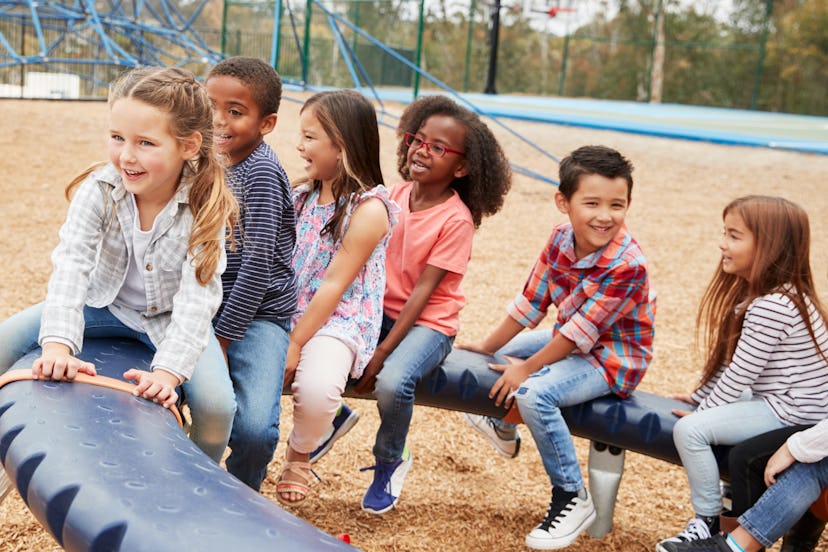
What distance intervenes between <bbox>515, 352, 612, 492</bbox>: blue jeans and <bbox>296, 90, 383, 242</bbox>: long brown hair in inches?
30.6

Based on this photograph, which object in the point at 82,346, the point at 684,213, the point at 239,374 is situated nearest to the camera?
the point at 82,346

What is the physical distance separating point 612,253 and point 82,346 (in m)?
1.60

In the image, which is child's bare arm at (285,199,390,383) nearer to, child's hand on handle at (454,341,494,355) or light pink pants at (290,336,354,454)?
light pink pants at (290,336,354,454)

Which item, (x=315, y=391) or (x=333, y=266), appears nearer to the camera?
(x=315, y=391)

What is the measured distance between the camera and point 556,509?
2.86 m

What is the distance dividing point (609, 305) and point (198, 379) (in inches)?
50.8

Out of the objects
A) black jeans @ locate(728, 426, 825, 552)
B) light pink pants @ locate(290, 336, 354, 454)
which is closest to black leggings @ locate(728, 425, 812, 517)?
black jeans @ locate(728, 426, 825, 552)

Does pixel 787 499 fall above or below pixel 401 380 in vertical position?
below

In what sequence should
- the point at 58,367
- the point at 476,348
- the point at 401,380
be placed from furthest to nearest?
1. the point at 476,348
2. the point at 401,380
3. the point at 58,367

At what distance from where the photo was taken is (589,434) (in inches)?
118

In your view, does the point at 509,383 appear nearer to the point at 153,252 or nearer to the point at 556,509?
the point at 556,509

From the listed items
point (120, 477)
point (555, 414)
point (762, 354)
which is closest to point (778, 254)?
point (762, 354)

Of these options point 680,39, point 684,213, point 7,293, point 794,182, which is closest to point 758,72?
point 680,39

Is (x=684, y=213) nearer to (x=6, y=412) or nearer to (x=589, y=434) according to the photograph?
(x=589, y=434)
